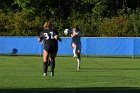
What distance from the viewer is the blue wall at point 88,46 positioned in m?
38.1

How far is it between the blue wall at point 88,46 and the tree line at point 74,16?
25.7 ft

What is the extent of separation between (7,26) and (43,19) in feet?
16.5

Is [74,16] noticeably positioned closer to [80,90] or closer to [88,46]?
[88,46]

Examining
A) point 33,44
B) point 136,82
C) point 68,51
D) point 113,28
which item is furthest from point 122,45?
point 136,82

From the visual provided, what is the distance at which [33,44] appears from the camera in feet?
129

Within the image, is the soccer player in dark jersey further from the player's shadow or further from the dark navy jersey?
the player's shadow

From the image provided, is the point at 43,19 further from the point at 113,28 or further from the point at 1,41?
the point at 1,41

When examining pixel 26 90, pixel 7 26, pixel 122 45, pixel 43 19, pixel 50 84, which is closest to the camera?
pixel 26 90

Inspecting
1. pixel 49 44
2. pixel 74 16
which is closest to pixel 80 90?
pixel 49 44

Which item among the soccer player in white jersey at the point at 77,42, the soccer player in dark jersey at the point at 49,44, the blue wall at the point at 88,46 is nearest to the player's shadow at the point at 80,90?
the soccer player in dark jersey at the point at 49,44

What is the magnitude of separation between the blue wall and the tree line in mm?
7833

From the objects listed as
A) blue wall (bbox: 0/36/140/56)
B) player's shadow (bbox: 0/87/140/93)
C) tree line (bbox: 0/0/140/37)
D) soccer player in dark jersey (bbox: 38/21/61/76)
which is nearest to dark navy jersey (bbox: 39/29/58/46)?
soccer player in dark jersey (bbox: 38/21/61/76)

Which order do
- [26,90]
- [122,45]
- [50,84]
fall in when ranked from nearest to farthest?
[26,90] < [50,84] < [122,45]

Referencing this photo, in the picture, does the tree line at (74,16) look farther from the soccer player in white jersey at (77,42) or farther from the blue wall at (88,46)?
the soccer player in white jersey at (77,42)
